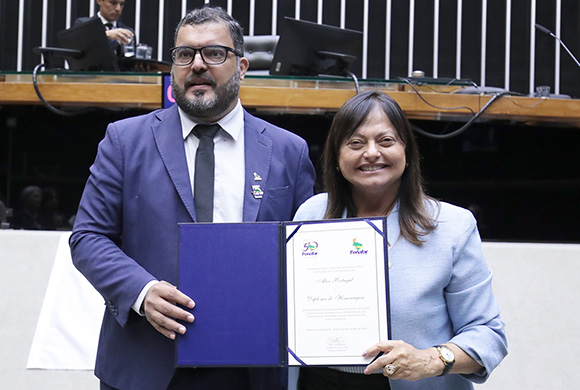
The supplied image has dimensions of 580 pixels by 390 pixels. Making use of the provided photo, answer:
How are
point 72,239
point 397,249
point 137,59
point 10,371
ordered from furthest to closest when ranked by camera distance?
point 137,59 → point 10,371 → point 72,239 → point 397,249

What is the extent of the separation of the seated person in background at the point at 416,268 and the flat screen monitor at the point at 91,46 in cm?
232

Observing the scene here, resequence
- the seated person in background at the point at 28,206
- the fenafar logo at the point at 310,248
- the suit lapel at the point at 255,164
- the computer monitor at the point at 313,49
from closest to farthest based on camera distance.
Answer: the fenafar logo at the point at 310,248
the suit lapel at the point at 255,164
the seated person in background at the point at 28,206
the computer monitor at the point at 313,49

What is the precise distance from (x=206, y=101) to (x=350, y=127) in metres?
0.38

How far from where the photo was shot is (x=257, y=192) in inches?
60.6

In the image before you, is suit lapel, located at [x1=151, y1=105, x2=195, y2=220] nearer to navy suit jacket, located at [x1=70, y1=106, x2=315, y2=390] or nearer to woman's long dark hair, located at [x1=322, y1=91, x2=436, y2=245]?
navy suit jacket, located at [x1=70, y1=106, x2=315, y2=390]

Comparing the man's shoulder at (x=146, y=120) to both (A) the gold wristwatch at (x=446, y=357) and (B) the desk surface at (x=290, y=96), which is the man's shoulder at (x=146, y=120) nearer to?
(A) the gold wristwatch at (x=446, y=357)

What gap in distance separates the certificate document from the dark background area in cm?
205

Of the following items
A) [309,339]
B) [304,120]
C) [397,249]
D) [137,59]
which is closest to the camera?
[309,339]

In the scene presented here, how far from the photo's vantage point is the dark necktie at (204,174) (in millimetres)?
1502

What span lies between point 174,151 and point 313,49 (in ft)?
6.93

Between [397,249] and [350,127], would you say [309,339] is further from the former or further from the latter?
[350,127]

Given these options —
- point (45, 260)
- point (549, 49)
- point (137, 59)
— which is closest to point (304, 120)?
point (137, 59)

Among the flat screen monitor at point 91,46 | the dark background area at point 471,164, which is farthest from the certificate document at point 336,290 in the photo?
the flat screen monitor at point 91,46

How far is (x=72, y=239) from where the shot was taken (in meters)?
1.49
